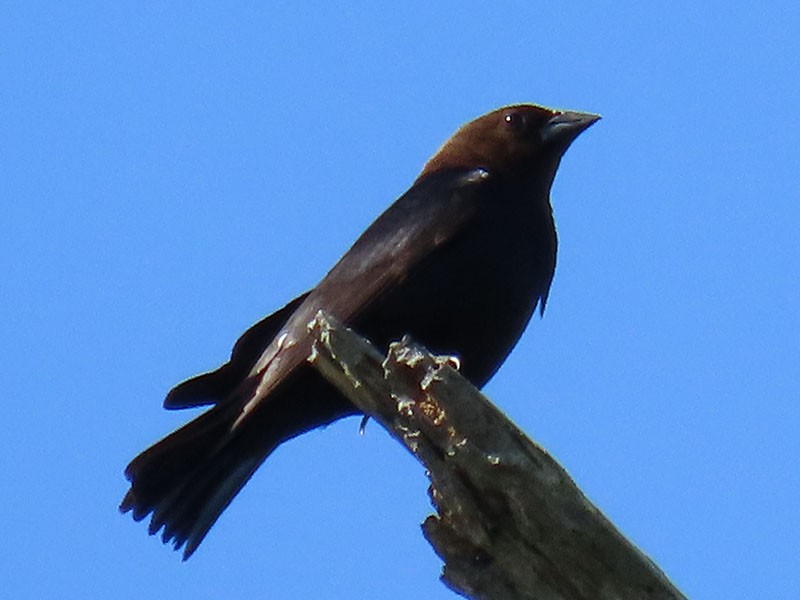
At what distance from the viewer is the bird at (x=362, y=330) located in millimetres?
5215

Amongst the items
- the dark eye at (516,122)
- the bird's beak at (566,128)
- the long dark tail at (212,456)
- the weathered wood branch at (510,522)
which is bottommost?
the weathered wood branch at (510,522)

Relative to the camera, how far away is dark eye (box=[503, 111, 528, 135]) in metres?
6.20

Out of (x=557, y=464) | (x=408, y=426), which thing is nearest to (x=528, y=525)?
(x=557, y=464)

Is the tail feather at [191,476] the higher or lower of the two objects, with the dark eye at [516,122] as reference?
lower

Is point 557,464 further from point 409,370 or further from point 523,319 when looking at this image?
point 523,319

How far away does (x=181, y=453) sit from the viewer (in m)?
5.21

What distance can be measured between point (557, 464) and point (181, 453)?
184 centimetres

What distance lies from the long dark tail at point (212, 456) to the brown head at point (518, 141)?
127cm

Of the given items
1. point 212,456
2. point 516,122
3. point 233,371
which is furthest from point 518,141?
point 212,456

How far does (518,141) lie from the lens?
6.14 meters

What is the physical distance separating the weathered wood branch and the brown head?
7.51 ft

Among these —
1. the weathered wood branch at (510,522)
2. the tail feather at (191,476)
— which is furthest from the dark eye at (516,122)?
the weathered wood branch at (510,522)

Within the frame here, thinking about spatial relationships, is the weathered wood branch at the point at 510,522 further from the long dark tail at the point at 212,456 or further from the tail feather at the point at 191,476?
the tail feather at the point at 191,476

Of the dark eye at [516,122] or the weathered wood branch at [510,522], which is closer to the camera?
the weathered wood branch at [510,522]
